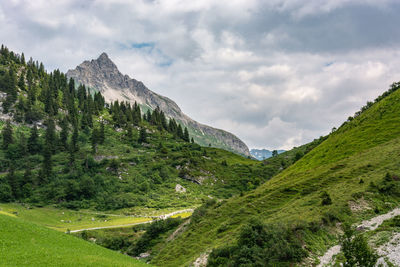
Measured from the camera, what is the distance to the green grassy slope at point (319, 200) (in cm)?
3353

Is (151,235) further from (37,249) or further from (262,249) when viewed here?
(262,249)

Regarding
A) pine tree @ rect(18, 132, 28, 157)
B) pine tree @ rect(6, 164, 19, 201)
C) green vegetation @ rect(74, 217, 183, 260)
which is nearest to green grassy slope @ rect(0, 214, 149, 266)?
green vegetation @ rect(74, 217, 183, 260)

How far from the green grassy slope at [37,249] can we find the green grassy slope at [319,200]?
679 inches

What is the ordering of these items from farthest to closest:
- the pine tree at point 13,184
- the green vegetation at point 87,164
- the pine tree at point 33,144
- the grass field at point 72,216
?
the pine tree at point 33,144
the green vegetation at point 87,164
the pine tree at point 13,184
the grass field at point 72,216

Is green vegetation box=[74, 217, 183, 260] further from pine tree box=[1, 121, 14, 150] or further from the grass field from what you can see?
pine tree box=[1, 121, 14, 150]

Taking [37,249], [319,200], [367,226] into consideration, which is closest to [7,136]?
[37,249]

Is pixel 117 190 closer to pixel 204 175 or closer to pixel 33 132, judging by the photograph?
pixel 204 175

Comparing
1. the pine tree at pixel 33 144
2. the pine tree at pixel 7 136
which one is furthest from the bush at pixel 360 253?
the pine tree at pixel 7 136

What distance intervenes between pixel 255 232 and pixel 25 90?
19823 centimetres

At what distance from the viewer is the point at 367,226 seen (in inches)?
1155

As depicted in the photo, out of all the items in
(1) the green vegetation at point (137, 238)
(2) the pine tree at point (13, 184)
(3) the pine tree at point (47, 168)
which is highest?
(3) the pine tree at point (47, 168)

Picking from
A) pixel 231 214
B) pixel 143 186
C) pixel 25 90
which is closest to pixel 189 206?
pixel 143 186

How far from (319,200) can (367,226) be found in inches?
463

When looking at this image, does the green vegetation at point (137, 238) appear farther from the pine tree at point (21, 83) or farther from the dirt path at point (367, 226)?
the pine tree at point (21, 83)
